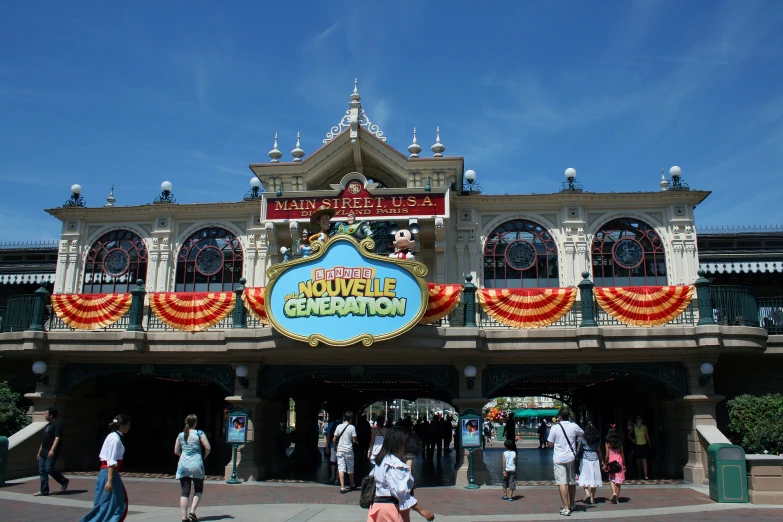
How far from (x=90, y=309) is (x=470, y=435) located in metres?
10.9

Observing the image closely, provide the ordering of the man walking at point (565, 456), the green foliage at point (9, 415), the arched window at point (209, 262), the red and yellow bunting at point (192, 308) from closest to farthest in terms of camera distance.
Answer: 1. the man walking at point (565, 456)
2. the red and yellow bunting at point (192, 308)
3. the green foliage at point (9, 415)
4. the arched window at point (209, 262)

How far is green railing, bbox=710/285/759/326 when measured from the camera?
17406 millimetres

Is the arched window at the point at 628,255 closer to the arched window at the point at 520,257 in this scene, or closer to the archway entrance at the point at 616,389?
the arched window at the point at 520,257

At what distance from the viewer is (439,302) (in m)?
16.8

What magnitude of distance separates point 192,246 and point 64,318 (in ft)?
17.4

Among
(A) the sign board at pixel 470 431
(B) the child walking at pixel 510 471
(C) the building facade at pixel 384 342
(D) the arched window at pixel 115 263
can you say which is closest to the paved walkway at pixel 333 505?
(B) the child walking at pixel 510 471

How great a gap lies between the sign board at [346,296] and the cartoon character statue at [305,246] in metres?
Result: 0.94

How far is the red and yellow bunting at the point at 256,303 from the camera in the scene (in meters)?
17.5

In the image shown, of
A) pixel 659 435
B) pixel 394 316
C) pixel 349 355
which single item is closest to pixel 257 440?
pixel 349 355

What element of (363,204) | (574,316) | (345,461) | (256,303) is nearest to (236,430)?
(256,303)

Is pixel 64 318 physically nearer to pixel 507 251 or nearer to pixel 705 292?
pixel 507 251

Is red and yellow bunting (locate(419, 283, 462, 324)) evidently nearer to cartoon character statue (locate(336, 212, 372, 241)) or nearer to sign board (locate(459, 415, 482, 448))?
cartoon character statue (locate(336, 212, 372, 241))

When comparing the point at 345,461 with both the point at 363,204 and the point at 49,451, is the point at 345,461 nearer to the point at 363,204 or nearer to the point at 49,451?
the point at 49,451

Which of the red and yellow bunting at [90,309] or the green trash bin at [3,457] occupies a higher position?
the red and yellow bunting at [90,309]
